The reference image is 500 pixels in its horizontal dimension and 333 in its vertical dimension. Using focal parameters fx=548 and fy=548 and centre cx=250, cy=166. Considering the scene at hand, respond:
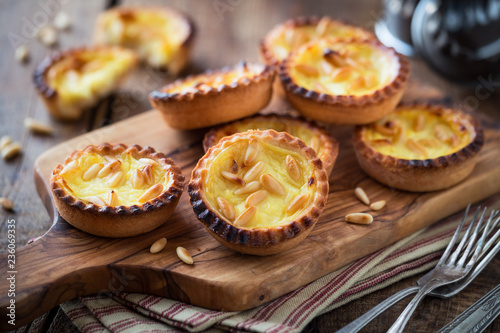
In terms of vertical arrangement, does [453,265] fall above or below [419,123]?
below

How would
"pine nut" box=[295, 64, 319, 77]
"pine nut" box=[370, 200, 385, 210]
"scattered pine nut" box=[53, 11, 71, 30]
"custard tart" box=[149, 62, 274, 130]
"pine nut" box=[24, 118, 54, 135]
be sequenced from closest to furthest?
"pine nut" box=[370, 200, 385, 210] → "custard tart" box=[149, 62, 274, 130] → "pine nut" box=[295, 64, 319, 77] → "pine nut" box=[24, 118, 54, 135] → "scattered pine nut" box=[53, 11, 71, 30]

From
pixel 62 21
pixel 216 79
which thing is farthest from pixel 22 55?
pixel 216 79

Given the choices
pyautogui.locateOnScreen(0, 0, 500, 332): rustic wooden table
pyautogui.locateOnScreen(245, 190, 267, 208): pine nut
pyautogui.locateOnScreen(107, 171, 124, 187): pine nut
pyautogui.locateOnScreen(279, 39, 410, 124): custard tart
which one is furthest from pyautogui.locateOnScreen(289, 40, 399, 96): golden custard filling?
pyautogui.locateOnScreen(107, 171, 124, 187): pine nut

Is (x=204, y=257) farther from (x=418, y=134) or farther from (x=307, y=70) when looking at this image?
(x=418, y=134)

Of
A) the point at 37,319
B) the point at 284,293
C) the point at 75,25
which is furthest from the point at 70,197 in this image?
the point at 75,25

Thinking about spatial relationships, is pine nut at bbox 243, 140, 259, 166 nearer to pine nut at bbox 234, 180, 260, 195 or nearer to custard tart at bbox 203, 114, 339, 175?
pine nut at bbox 234, 180, 260, 195

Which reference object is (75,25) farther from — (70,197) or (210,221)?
(210,221)

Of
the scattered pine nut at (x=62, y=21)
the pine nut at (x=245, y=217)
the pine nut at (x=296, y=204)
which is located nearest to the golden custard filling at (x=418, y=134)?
the pine nut at (x=296, y=204)
